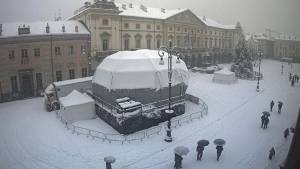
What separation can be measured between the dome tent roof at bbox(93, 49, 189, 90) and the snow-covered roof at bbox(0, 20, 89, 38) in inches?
507

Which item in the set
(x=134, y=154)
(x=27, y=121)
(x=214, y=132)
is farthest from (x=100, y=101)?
(x=214, y=132)

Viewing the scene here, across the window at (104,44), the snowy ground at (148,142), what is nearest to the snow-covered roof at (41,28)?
the window at (104,44)

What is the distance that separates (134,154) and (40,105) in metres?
17.3

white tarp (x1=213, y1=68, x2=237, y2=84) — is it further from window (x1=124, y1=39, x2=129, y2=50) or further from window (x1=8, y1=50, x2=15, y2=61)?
window (x1=8, y1=50, x2=15, y2=61)

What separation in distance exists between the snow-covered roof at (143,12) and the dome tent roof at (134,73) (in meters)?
19.4

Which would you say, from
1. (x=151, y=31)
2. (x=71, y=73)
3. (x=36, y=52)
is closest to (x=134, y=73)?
(x=71, y=73)

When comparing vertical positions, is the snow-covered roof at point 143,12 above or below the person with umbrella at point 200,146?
above

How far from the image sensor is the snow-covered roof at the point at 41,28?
32.2m

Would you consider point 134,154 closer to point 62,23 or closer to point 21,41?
point 21,41

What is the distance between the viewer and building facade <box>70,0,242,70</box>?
3909cm

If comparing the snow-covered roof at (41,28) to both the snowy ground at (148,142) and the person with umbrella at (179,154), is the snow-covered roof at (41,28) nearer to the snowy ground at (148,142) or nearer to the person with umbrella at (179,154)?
the snowy ground at (148,142)

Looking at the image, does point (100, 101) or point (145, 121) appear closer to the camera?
point (145, 121)

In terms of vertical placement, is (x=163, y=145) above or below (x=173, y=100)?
below

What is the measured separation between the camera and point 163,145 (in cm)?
1906
